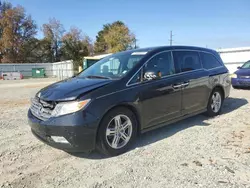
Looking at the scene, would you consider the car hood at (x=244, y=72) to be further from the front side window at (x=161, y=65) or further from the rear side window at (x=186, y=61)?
the front side window at (x=161, y=65)

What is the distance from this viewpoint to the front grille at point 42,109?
365 centimetres

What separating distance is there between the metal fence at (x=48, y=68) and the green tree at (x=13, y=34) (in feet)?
46.1

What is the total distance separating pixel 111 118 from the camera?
3.78 metres

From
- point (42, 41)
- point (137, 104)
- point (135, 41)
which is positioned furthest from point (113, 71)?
point (42, 41)

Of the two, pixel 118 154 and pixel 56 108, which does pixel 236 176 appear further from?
pixel 56 108

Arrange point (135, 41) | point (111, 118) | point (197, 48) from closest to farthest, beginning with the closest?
point (111, 118) < point (197, 48) < point (135, 41)

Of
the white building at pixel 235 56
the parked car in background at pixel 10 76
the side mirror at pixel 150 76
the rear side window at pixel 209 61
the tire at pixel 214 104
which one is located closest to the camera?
Result: the side mirror at pixel 150 76

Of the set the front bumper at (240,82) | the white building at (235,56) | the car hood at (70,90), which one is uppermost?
the white building at (235,56)

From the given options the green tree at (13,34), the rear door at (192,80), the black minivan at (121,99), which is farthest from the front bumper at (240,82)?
the green tree at (13,34)

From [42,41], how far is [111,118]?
5394cm

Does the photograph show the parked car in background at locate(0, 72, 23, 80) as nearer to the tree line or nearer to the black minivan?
the tree line

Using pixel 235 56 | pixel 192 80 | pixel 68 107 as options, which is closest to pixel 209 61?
pixel 192 80

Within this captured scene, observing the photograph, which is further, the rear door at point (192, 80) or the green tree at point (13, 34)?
the green tree at point (13, 34)

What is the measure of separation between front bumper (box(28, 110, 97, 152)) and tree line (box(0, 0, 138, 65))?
44.1 meters
